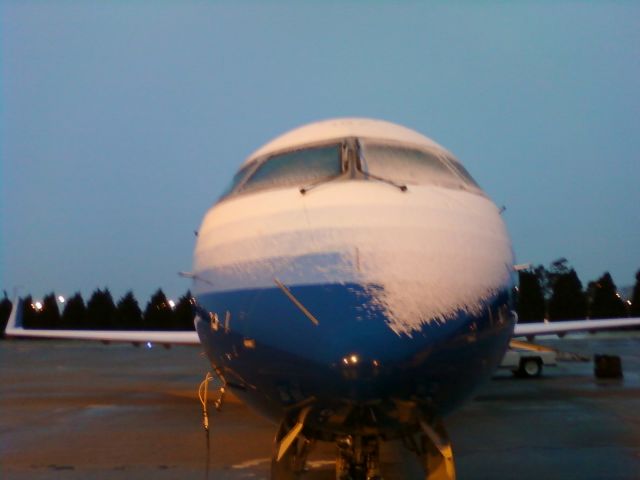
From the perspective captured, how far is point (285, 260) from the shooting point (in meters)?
3.17

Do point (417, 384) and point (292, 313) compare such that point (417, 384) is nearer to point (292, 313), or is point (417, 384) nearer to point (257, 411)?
point (292, 313)

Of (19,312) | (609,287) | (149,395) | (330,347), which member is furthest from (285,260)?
(609,287)

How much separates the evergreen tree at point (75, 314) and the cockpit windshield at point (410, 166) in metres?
73.4

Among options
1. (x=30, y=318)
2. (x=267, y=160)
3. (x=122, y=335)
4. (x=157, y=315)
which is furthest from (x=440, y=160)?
(x=30, y=318)

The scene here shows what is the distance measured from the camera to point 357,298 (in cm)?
286

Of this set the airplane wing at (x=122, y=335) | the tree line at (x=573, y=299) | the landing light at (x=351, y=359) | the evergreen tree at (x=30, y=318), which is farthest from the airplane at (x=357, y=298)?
the evergreen tree at (x=30, y=318)

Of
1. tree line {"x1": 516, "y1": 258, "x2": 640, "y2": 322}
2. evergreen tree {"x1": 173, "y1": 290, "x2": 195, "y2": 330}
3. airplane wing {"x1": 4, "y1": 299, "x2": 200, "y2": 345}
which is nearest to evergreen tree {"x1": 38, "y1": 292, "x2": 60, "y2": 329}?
evergreen tree {"x1": 173, "y1": 290, "x2": 195, "y2": 330}

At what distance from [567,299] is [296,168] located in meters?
62.2

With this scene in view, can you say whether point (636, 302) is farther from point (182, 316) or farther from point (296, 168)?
point (296, 168)

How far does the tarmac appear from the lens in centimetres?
672

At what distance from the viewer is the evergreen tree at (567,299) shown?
57.1m

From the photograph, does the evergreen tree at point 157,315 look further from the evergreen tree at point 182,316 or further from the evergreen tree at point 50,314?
the evergreen tree at point 50,314

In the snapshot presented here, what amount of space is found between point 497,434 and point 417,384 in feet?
20.9

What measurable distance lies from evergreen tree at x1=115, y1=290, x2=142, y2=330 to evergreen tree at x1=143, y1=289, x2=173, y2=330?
151 cm
